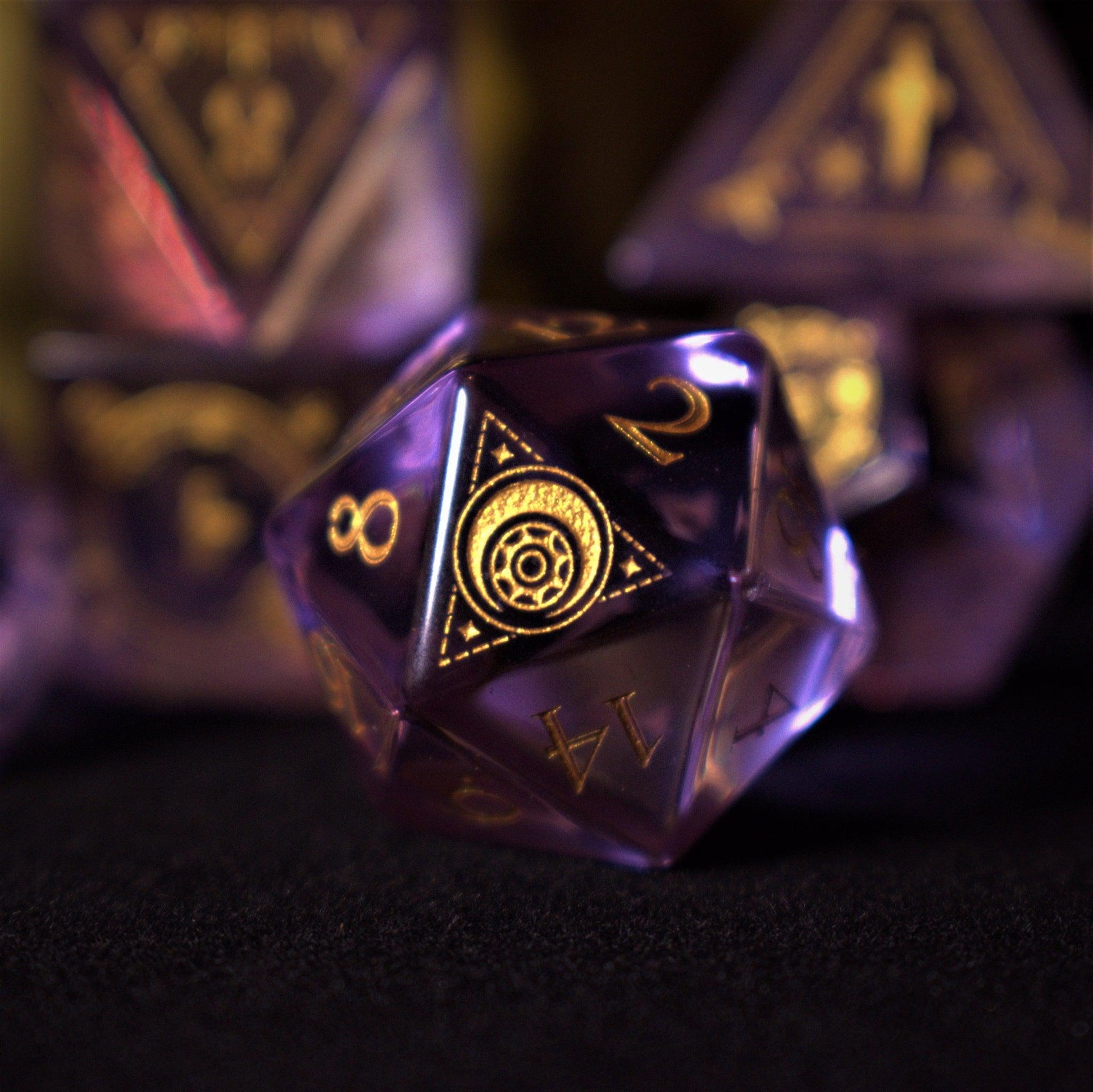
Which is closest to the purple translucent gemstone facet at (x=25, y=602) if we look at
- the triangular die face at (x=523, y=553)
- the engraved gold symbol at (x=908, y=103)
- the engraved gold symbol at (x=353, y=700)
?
the engraved gold symbol at (x=353, y=700)

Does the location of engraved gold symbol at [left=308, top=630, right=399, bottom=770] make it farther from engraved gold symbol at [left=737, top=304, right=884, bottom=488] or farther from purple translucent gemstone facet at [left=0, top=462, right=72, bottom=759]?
engraved gold symbol at [left=737, top=304, right=884, bottom=488]

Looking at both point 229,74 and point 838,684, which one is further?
point 229,74

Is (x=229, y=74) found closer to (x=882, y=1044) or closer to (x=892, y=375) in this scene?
(x=892, y=375)

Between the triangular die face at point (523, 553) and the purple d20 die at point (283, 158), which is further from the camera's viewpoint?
the purple d20 die at point (283, 158)

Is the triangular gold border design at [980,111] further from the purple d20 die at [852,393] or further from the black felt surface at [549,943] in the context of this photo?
the black felt surface at [549,943]

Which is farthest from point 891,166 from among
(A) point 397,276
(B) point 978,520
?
(A) point 397,276

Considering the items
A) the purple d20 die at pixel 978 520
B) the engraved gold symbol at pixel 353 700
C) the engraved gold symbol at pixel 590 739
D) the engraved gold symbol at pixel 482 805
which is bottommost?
the purple d20 die at pixel 978 520

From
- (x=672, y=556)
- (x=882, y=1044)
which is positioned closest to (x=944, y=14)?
(x=672, y=556)
